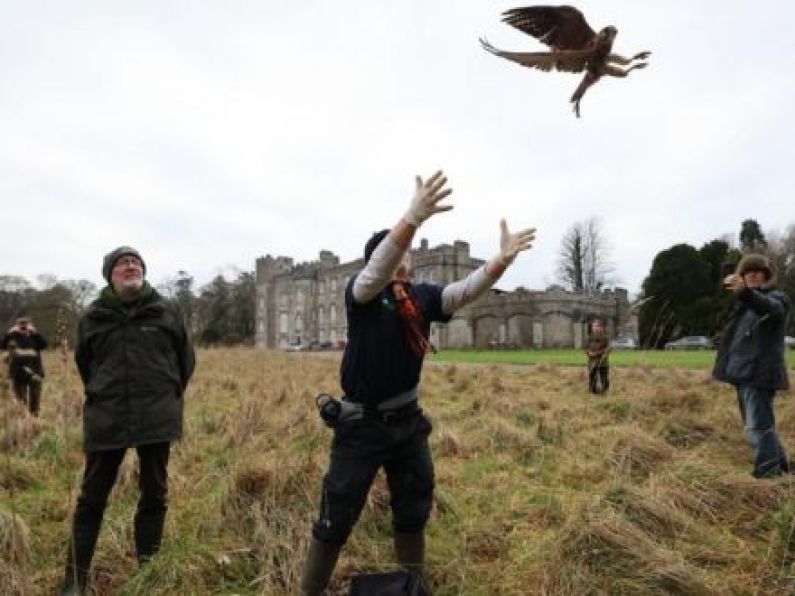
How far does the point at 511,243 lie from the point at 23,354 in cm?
783

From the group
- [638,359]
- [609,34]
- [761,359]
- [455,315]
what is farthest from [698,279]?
[609,34]

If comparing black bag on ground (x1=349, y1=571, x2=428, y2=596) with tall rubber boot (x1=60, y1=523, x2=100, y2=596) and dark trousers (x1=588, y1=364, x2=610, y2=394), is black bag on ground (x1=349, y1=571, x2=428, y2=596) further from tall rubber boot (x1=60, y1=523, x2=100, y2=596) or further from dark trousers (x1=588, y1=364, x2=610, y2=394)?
dark trousers (x1=588, y1=364, x2=610, y2=394)

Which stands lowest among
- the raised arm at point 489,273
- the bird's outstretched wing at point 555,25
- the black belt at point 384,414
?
the black belt at point 384,414

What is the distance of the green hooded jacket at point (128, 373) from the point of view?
128 inches

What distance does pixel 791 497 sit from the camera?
11.6 ft

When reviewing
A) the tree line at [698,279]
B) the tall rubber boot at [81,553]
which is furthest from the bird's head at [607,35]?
the tree line at [698,279]

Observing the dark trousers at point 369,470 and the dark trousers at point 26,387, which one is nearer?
the dark trousers at point 369,470

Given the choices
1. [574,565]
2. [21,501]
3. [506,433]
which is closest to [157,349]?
[21,501]

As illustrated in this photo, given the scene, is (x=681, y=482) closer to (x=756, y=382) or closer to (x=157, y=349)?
(x=756, y=382)

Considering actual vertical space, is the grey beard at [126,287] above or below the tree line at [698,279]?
below

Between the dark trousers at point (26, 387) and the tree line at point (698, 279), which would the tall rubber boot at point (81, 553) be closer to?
the dark trousers at point (26, 387)

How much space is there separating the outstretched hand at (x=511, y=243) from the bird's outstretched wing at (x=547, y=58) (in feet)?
2.31

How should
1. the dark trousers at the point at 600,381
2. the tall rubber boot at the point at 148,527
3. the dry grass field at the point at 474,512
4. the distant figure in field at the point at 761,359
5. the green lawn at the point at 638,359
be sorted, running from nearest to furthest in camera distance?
the dry grass field at the point at 474,512
the tall rubber boot at the point at 148,527
the distant figure in field at the point at 761,359
the dark trousers at the point at 600,381
the green lawn at the point at 638,359

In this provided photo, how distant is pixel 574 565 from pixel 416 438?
3.05 ft
